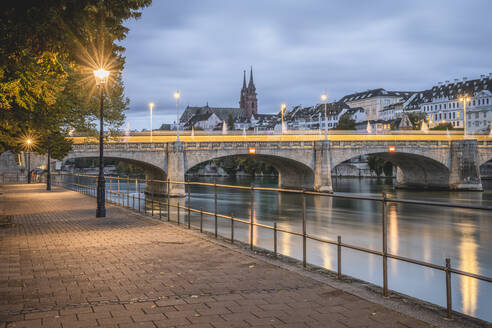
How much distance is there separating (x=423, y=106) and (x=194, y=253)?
138 m

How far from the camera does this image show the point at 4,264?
8.30m

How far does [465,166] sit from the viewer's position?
187 feet

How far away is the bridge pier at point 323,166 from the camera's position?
53500 mm

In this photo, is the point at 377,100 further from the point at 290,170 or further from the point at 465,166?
the point at 465,166

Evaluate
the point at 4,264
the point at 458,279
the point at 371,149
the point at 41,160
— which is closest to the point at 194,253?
the point at 4,264

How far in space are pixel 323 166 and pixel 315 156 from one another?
1485mm

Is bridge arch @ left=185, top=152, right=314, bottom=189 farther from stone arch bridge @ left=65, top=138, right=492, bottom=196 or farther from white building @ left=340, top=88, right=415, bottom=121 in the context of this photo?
white building @ left=340, top=88, right=415, bottom=121

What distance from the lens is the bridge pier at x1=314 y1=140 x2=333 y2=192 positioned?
5350 cm

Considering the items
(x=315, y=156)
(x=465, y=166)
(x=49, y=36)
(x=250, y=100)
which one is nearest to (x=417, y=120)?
(x=465, y=166)

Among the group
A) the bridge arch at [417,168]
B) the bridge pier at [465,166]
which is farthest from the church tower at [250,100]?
the bridge pier at [465,166]

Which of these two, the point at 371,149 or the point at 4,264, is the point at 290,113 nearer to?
the point at 371,149

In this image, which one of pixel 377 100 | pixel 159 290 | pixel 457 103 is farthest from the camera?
pixel 377 100

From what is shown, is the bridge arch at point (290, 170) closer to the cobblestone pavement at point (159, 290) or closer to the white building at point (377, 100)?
the cobblestone pavement at point (159, 290)

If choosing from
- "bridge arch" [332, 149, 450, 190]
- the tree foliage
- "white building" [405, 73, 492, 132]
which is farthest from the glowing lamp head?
"white building" [405, 73, 492, 132]
